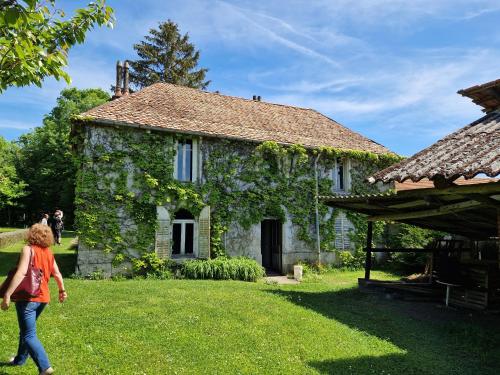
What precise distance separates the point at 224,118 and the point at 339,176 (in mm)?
5888

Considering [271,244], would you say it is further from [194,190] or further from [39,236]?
[39,236]

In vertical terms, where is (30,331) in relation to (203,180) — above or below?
below

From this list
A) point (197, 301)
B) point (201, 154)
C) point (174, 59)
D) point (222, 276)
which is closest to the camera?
point (197, 301)

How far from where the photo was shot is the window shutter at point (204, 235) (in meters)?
14.1

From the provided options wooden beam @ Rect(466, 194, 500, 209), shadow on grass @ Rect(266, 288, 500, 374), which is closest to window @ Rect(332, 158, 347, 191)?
shadow on grass @ Rect(266, 288, 500, 374)

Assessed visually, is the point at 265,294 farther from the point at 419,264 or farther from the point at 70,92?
the point at 70,92

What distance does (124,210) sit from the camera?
13.3 meters

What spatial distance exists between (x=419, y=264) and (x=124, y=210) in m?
11.7

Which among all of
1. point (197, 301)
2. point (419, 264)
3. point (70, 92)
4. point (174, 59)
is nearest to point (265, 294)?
point (197, 301)

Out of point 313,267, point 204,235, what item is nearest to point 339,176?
point 313,267

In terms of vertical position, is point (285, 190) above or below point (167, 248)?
above

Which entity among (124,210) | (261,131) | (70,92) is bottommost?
(124,210)

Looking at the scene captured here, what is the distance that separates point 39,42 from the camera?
455cm

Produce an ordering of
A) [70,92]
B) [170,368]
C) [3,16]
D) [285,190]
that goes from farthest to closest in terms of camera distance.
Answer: [70,92] < [285,190] < [170,368] < [3,16]
